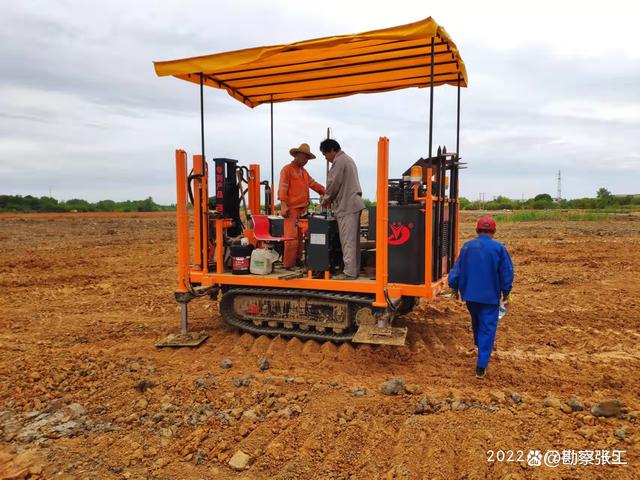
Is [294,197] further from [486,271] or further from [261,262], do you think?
[486,271]

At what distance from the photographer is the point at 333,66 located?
609cm

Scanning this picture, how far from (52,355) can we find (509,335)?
5.38m

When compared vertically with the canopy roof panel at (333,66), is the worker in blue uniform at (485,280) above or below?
below

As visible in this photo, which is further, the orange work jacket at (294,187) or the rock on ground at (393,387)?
the orange work jacket at (294,187)

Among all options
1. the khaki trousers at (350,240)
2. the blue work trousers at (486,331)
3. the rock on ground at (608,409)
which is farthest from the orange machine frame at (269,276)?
the rock on ground at (608,409)

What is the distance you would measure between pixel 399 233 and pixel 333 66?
2.43 meters

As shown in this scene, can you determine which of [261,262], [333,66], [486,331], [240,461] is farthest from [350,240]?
[240,461]

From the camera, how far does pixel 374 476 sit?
2.98 m

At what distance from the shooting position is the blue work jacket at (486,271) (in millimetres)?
4484

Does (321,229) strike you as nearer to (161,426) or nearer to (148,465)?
(161,426)

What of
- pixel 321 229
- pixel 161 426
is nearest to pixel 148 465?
pixel 161 426

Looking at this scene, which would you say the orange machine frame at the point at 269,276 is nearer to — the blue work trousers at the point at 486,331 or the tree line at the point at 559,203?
the blue work trousers at the point at 486,331

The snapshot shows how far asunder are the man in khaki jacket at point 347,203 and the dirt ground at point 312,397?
1.01m

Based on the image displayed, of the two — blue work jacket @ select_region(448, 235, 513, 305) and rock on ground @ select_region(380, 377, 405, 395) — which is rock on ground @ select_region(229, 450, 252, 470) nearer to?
rock on ground @ select_region(380, 377, 405, 395)
